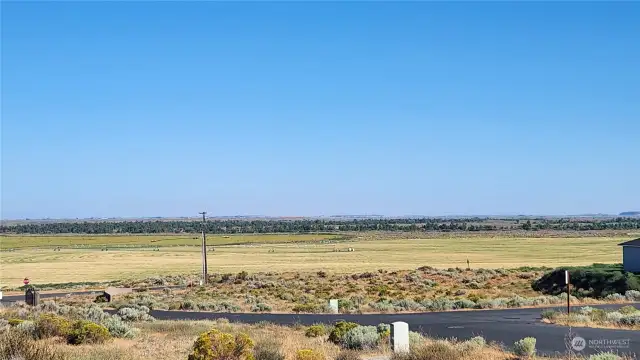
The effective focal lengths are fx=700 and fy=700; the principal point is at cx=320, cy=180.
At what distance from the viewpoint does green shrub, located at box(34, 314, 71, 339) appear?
18.4 metres

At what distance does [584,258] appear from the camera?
78.4m

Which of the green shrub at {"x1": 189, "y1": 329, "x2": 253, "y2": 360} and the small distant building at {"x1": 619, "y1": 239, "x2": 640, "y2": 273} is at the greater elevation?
the green shrub at {"x1": 189, "y1": 329, "x2": 253, "y2": 360}

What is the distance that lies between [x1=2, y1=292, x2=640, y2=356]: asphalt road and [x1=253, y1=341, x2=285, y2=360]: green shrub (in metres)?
6.29

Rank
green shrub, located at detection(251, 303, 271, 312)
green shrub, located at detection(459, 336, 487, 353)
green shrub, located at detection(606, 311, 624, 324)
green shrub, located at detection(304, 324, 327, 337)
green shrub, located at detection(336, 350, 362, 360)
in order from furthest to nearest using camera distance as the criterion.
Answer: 1. green shrub, located at detection(251, 303, 271, 312)
2. green shrub, located at detection(606, 311, 624, 324)
3. green shrub, located at detection(304, 324, 327, 337)
4. green shrub, located at detection(459, 336, 487, 353)
5. green shrub, located at detection(336, 350, 362, 360)

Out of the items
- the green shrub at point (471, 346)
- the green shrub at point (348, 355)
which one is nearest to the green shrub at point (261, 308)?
the green shrub at point (348, 355)

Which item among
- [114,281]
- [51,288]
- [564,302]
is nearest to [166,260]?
[114,281]

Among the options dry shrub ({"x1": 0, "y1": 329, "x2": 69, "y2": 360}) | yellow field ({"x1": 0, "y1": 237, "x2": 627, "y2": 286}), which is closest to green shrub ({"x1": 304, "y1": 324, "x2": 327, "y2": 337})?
dry shrub ({"x1": 0, "y1": 329, "x2": 69, "y2": 360})

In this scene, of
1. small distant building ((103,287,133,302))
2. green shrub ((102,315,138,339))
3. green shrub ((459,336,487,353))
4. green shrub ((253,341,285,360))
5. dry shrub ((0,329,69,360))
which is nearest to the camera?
dry shrub ((0,329,69,360))

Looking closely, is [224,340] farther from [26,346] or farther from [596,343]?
[596,343]

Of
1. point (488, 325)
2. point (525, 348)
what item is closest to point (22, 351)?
point (525, 348)

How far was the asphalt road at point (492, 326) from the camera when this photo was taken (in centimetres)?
1781

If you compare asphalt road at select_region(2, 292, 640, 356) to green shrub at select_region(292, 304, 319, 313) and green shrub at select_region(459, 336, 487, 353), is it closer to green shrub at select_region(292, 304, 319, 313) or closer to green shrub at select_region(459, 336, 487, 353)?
green shrub at select_region(292, 304, 319, 313)

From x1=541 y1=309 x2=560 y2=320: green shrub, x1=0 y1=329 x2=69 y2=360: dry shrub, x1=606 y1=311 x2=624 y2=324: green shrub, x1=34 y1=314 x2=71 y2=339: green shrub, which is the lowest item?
x1=541 y1=309 x2=560 y2=320: green shrub

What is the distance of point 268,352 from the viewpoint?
47.6ft
